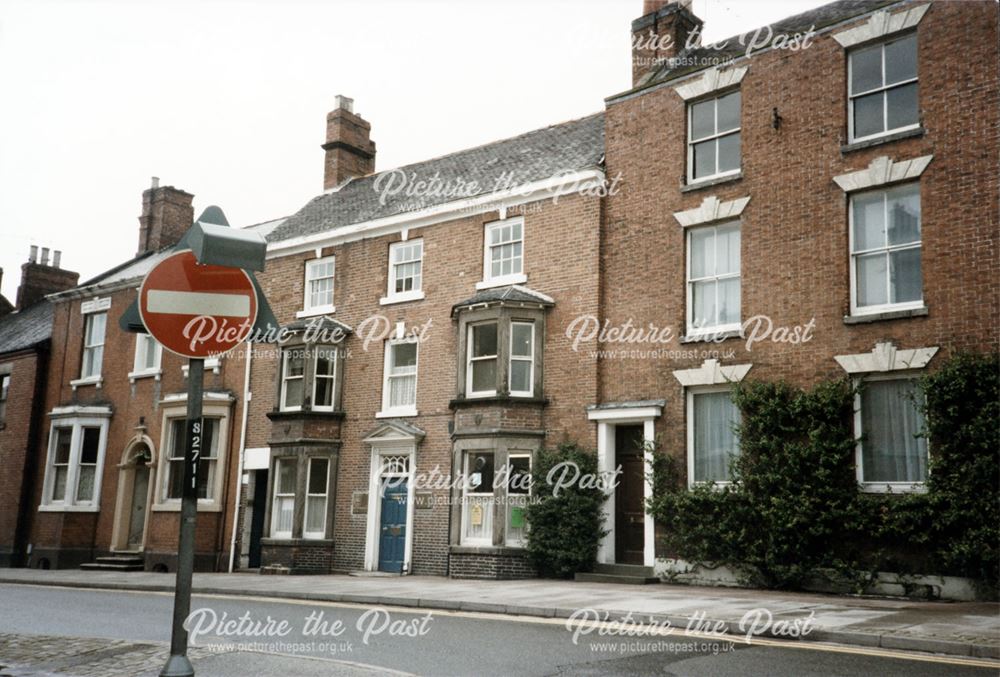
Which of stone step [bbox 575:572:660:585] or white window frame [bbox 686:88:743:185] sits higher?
white window frame [bbox 686:88:743:185]

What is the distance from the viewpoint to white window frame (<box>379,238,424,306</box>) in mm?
22953

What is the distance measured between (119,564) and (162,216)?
12961 millimetres

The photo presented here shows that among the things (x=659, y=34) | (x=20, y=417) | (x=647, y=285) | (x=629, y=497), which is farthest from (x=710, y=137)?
(x=20, y=417)

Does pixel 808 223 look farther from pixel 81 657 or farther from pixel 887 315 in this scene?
pixel 81 657

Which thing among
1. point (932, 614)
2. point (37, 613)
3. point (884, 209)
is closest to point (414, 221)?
point (884, 209)

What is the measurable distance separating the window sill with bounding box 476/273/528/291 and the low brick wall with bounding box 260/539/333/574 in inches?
293

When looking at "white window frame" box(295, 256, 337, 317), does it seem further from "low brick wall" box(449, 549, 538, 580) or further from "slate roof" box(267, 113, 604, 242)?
"low brick wall" box(449, 549, 538, 580)

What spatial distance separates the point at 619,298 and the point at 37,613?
12.1 m

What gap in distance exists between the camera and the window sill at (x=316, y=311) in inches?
968

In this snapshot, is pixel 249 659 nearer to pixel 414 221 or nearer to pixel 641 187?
pixel 641 187

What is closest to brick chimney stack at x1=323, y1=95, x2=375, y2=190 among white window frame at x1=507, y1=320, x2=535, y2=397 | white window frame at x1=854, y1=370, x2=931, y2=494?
white window frame at x1=507, y1=320, x2=535, y2=397

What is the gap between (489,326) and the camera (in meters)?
21.0

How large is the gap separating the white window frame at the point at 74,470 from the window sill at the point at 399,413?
11132mm

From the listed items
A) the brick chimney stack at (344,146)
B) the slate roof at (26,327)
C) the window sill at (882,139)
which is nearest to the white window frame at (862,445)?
the window sill at (882,139)
